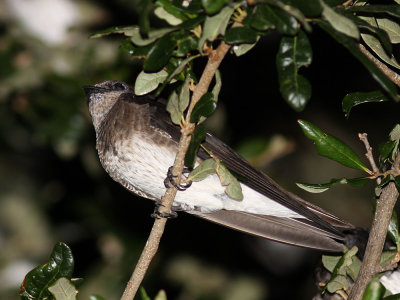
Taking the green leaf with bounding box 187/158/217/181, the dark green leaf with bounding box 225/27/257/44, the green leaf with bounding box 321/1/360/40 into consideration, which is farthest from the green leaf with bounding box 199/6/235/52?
the green leaf with bounding box 187/158/217/181

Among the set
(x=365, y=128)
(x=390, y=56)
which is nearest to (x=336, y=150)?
(x=390, y=56)

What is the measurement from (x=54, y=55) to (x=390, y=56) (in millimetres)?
3320

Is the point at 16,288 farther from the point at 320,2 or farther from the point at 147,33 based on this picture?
the point at 320,2

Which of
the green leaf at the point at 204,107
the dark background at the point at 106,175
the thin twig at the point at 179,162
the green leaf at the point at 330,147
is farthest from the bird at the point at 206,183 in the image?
the dark background at the point at 106,175

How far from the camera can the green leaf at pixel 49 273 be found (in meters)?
2.65

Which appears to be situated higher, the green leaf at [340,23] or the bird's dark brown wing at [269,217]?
the bird's dark brown wing at [269,217]

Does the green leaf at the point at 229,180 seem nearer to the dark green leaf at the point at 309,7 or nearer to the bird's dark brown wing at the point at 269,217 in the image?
the bird's dark brown wing at the point at 269,217

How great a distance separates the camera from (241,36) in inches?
86.4

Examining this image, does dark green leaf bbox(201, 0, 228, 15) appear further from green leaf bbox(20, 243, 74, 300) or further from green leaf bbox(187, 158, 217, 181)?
Answer: green leaf bbox(20, 243, 74, 300)

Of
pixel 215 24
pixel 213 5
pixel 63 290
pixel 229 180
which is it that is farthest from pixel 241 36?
pixel 63 290

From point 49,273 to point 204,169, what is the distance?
766 mm

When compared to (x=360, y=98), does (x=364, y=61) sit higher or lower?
lower

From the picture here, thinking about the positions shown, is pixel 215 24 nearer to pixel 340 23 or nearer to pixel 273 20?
pixel 273 20

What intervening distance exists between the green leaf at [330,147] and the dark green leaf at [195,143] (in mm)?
449
